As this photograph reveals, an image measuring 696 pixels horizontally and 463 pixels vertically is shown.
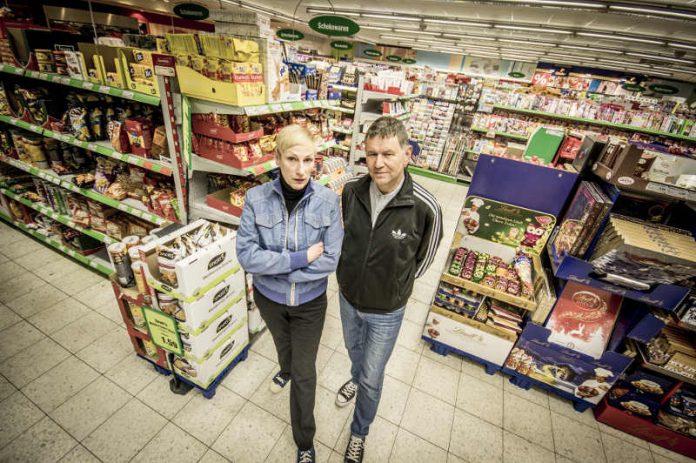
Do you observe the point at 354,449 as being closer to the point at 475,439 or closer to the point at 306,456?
the point at 306,456

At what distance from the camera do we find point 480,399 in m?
2.41

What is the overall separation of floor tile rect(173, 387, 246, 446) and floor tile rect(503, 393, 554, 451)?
206 centimetres

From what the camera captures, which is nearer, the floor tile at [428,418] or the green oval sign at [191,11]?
the floor tile at [428,418]

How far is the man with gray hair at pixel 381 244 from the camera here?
1458 millimetres

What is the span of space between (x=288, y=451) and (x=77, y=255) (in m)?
3.31

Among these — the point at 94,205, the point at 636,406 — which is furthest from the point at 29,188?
the point at 636,406

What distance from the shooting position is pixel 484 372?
8.71 feet

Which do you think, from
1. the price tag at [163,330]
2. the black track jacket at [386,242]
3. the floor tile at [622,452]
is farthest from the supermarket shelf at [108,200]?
the floor tile at [622,452]

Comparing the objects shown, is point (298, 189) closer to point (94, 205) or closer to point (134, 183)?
point (134, 183)

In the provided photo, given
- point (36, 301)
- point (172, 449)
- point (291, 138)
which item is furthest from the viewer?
point (36, 301)

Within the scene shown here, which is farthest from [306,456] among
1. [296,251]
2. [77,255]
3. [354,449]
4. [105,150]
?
[77,255]

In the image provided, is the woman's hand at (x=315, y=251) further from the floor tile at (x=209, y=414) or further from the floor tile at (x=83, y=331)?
the floor tile at (x=83, y=331)

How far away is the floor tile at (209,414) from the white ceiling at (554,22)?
8.09 metres

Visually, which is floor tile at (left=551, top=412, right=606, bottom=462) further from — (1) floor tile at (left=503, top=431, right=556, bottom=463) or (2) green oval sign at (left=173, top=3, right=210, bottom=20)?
(2) green oval sign at (left=173, top=3, right=210, bottom=20)
